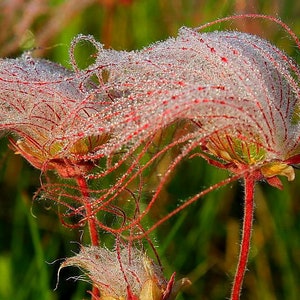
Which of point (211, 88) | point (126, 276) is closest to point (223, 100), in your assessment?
point (211, 88)

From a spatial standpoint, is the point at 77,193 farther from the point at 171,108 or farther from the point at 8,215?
the point at 8,215

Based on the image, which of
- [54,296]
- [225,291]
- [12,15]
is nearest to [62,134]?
[54,296]

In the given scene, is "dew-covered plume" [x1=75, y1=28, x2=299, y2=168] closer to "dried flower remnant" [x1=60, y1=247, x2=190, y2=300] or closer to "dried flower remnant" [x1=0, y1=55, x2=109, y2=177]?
"dried flower remnant" [x1=0, y1=55, x2=109, y2=177]

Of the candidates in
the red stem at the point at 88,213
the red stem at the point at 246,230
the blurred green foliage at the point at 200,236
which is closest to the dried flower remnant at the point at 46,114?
the red stem at the point at 88,213

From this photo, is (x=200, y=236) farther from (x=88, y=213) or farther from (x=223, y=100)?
(x=223, y=100)

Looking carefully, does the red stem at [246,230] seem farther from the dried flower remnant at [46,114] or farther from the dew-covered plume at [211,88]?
the dried flower remnant at [46,114]

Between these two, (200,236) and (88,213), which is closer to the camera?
(88,213)
